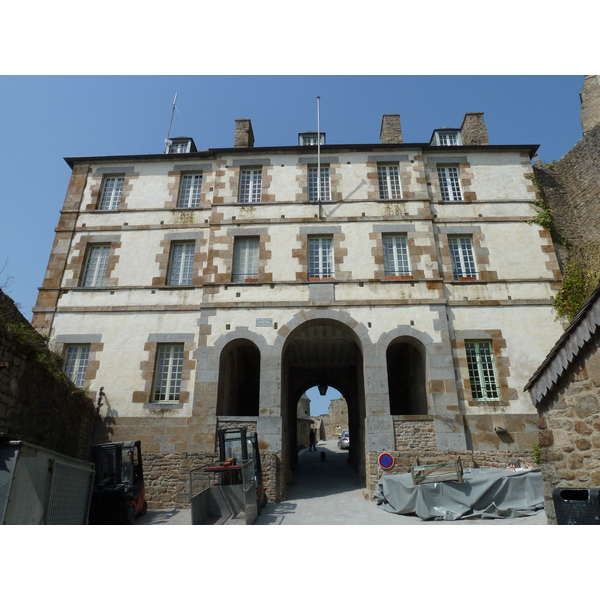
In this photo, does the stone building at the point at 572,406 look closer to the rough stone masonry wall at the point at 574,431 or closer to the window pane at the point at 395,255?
the rough stone masonry wall at the point at 574,431

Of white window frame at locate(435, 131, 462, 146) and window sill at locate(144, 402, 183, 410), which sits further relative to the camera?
white window frame at locate(435, 131, 462, 146)

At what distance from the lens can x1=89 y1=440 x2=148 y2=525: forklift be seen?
8625 millimetres

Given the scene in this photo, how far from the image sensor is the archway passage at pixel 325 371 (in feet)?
46.6

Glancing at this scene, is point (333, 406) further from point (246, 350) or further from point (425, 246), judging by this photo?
point (425, 246)

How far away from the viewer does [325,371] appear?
64.6 feet

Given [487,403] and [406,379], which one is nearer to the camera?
[487,403]

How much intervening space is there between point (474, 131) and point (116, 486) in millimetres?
17439

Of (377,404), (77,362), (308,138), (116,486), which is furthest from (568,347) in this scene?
(308,138)

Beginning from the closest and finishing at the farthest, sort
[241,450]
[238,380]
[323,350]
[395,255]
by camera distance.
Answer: [241,450], [395,255], [238,380], [323,350]

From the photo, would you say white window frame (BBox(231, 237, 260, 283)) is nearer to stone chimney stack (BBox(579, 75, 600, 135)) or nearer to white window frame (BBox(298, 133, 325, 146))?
white window frame (BBox(298, 133, 325, 146))

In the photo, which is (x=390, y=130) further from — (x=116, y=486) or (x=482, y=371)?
(x=116, y=486)

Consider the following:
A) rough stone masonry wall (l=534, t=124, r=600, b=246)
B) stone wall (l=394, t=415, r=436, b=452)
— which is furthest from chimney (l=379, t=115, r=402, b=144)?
stone wall (l=394, t=415, r=436, b=452)

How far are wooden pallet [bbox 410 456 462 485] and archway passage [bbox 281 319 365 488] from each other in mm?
4346

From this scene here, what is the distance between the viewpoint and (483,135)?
16609 mm
